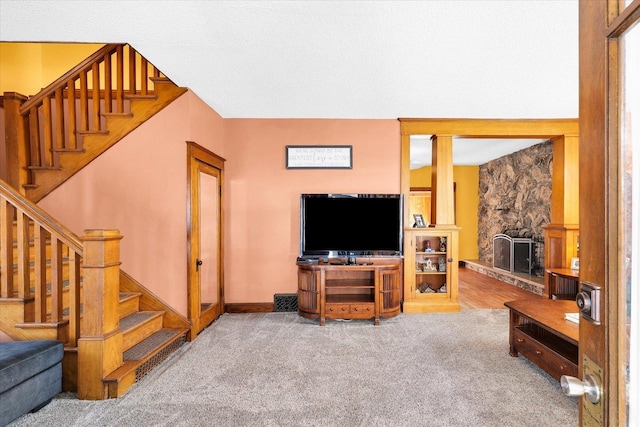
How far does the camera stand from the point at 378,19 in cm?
221

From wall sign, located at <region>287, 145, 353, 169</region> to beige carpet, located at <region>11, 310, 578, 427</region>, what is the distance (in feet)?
7.03

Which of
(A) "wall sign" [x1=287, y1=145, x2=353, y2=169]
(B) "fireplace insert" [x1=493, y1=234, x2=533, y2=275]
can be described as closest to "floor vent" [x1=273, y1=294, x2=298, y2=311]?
(A) "wall sign" [x1=287, y1=145, x2=353, y2=169]

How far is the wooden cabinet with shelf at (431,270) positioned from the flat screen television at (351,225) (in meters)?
0.39

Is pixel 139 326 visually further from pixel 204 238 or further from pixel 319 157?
pixel 319 157

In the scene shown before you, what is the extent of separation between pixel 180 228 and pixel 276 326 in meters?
1.57

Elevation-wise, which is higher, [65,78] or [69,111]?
[65,78]

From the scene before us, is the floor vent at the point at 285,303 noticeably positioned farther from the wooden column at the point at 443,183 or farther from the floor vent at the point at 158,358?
the wooden column at the point at 443,183

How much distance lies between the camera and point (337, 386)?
2.38m

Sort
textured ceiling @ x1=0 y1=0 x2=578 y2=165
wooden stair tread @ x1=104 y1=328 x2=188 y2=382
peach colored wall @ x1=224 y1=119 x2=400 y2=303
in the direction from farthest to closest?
peach colored wall @ x1=224 y1=119 x2=400 y2=303
wooden stair tread @ x1=104 y1=328 x2=188 y2=382
textured ceiling @ x1=0 y1=0 x2=578 y2=165

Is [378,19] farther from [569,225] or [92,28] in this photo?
[569,225]

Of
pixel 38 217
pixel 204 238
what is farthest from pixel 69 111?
pixel 204 238

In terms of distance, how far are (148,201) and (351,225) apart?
2.32 meters

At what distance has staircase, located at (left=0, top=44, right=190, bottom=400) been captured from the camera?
2.17m

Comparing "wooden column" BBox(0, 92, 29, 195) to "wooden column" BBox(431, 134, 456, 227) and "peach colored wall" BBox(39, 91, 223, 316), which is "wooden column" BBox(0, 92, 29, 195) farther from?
"wooden column" BBox(431, 134, 456, 227)
